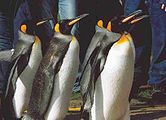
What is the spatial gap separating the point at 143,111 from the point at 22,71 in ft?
3.48

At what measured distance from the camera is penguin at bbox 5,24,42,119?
12.1ft

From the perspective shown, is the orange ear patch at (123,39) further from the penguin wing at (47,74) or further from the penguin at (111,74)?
the penguin wing at (47,74)

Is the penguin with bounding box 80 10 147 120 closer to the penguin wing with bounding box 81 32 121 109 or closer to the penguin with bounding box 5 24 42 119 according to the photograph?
the penguin wing with bounding box 81 32 121 109

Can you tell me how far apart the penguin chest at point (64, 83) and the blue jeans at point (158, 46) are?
1353 mm

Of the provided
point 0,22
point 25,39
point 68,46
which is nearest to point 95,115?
point 68,46

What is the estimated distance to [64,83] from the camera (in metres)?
3.48

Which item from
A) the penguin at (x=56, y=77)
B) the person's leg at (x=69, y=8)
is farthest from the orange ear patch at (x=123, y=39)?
the person's leg at (x=69, y=8)

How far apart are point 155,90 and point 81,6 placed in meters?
0.88

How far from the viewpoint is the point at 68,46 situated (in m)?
3.47

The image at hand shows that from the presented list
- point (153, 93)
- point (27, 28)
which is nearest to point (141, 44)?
point (153, 93)

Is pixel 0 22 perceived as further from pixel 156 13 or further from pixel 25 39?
pixel 156 13

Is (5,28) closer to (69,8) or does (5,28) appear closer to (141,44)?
(69,8)

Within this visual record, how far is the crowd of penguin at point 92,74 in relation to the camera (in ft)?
11.1

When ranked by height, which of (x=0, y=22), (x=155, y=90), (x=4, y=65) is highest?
(x=0, y=22)
